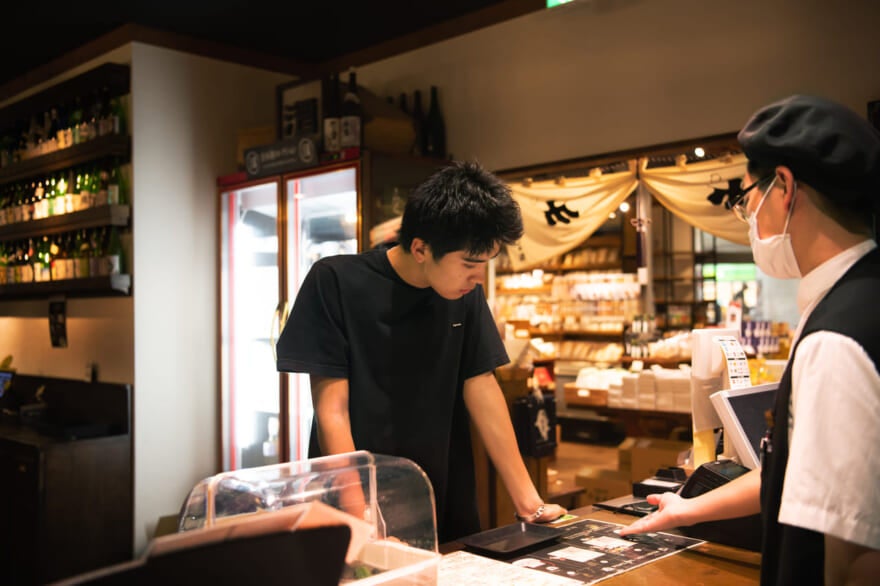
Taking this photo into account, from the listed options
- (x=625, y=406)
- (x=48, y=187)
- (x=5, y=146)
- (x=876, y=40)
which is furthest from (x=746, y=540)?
(x=5, y=146)

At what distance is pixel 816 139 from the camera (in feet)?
4.23

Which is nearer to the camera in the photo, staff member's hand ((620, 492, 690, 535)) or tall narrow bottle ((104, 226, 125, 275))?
staff member's hand ((620, 492, 690, 535))

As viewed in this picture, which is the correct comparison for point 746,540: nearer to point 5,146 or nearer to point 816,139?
point 816,139

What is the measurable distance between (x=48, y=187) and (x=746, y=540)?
18.7 ft

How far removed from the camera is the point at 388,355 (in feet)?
7.37

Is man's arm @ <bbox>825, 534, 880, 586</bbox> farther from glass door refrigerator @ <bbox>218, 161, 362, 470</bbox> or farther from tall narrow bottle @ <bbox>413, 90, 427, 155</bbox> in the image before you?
glass door refrigerator @ <bbox>218, 161, 362, 470</bbox>

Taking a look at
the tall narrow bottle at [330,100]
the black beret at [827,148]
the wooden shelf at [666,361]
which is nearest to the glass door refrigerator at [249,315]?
the tall narrow bottle at [330,100]

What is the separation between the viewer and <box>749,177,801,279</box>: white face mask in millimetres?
1405

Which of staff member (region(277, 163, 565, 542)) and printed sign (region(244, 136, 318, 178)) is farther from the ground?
printed sign (region(244, 136, 318, 178))

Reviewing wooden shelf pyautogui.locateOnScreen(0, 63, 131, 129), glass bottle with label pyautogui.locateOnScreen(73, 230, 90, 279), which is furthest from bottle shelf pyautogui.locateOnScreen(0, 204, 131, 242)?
wooden shelf pyautogui.locateOnScreen(0, 63, 131, 129)

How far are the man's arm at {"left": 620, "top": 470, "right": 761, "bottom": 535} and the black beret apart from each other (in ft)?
2.08

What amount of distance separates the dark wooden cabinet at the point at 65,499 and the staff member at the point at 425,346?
9.88ft

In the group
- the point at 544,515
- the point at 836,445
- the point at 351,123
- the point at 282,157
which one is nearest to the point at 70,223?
the point at 282,157

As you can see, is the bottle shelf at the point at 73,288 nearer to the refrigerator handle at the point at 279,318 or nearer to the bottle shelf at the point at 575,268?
the refrigerator handle at the point at 279,318
